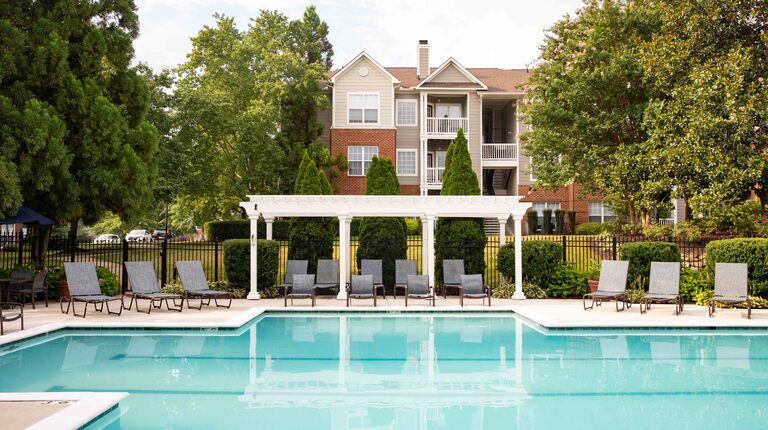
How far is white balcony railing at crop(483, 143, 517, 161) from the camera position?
116 feet

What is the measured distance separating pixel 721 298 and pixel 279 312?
33.1 feet

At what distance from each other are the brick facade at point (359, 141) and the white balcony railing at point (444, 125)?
7.06 ft

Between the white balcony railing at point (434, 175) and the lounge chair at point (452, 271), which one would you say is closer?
the lounge chair at point (452, 271)

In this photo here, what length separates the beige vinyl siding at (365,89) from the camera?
3428cm

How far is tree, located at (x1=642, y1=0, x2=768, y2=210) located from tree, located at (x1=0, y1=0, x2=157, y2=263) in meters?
16.0

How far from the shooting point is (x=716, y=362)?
388 inches

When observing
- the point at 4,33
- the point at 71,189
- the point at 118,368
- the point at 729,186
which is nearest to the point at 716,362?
the point at 118,368

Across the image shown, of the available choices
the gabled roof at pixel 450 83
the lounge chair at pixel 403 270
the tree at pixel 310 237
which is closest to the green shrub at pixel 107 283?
the tree at pixel 310 237

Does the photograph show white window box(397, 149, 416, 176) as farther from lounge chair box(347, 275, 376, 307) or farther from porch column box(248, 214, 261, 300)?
lounge chair box(347, 275, 376, 307)

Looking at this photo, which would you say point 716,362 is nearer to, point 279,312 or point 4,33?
point 279,312

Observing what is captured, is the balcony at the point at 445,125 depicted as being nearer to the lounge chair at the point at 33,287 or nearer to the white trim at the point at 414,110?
the white trim at the point at 414,110

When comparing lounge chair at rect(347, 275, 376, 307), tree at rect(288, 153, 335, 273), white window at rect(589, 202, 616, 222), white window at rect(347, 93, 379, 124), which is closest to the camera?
lounge chair at rect(347, 275, 376, 307)

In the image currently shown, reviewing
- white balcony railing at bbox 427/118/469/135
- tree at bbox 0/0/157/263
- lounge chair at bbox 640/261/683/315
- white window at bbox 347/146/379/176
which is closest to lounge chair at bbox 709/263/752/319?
lounge chair at bbox 640/261/683/315

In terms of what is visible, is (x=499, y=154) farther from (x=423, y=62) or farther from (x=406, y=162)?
(x=423, y=62)
